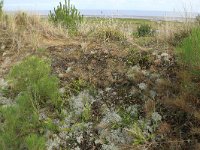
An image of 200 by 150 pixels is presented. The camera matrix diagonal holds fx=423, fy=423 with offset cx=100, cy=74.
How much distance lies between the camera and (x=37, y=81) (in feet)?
18.4

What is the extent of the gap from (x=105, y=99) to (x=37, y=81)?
95 centimetres

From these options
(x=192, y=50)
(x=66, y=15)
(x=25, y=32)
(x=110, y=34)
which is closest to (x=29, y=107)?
(x=192, y=50)

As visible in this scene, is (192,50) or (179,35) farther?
(179,35)

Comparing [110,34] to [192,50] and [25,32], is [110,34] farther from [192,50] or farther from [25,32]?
[192,50]

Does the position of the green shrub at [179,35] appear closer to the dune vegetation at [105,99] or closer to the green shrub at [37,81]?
the dune vegetation at [105,99]

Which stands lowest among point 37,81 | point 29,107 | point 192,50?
point 29,107

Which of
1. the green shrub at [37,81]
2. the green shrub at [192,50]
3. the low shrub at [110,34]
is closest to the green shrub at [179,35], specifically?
the low shrub at [110,34]

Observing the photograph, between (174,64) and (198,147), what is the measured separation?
5.56 ft

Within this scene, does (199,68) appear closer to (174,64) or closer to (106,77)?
(174,64)

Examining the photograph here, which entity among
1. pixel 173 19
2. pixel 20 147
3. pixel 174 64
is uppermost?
pixel 173 19

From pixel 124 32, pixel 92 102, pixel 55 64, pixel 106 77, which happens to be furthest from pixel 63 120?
pixel 124 32

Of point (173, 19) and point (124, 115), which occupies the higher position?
point (173, 19)

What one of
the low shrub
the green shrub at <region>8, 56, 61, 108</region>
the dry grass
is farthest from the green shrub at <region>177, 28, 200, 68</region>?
the dry grass

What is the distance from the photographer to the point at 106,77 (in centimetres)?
614
